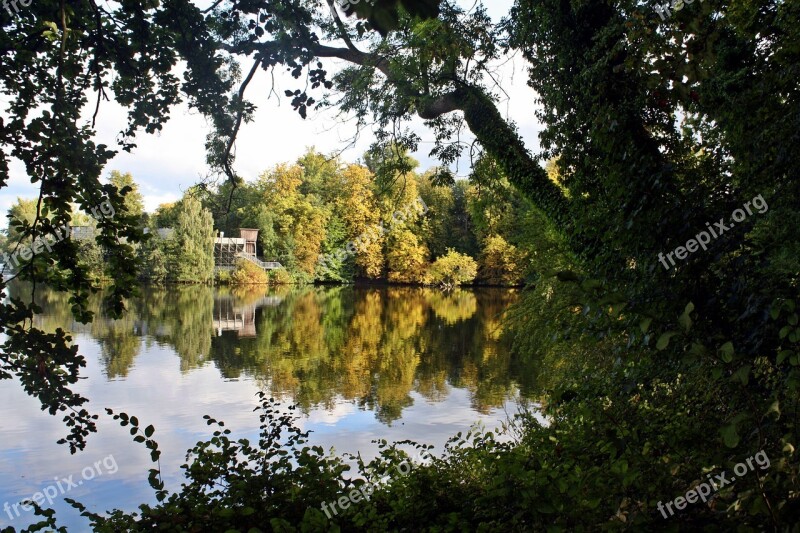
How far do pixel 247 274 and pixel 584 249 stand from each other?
3658 cm

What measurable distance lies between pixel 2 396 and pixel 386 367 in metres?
8.35

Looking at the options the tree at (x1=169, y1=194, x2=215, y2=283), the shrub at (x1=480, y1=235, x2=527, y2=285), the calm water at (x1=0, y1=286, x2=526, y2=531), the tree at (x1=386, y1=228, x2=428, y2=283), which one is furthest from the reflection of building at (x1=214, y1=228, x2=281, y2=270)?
the shrub at (x1=480, y1=235, x2=527, y2=285)

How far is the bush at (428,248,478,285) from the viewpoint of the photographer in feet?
140

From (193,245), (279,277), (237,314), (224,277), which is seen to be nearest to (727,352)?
(237,314)

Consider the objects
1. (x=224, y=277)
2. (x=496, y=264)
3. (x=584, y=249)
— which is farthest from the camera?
(x=496, y=264)

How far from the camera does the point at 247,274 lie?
1596 inches

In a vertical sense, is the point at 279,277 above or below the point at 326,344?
above

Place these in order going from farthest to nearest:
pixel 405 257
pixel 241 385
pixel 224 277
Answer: pixel 405 257 → pixel 224 277 → pixel 241 385

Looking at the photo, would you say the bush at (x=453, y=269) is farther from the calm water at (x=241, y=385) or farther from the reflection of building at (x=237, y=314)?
the calm water at (x=241, y=385)

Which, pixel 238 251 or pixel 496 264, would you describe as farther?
pixel 496 264

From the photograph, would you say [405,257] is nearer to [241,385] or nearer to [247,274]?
[247,274]

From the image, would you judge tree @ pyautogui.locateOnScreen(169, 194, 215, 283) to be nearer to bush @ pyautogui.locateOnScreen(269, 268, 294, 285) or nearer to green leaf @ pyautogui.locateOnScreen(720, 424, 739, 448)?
bush @ pyautogui.locateOnScreen(269, 268, 294, 285)

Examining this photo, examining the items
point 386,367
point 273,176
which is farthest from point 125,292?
point 273,176

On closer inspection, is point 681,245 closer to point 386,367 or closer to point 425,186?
point 386,367
